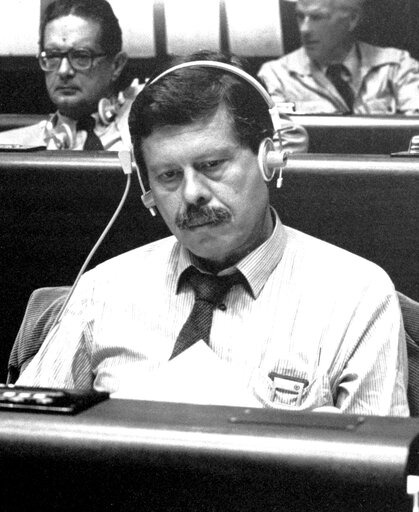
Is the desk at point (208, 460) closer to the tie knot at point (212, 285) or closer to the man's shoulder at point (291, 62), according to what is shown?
the tie knot at point (212, 285)

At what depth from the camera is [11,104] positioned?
5.16 meters

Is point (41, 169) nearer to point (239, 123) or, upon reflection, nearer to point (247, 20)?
point (239, 123)

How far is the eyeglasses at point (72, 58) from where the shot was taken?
359cm

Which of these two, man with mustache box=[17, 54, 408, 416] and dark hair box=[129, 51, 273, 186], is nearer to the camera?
man with mustache box=[17, 54, 408, 416]

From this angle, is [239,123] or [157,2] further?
[157,2]

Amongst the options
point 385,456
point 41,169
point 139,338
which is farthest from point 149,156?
point 385,456

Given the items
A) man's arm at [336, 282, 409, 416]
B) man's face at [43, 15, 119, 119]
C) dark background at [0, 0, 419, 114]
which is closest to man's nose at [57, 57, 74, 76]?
man's face at [43, 15, 119, 119]

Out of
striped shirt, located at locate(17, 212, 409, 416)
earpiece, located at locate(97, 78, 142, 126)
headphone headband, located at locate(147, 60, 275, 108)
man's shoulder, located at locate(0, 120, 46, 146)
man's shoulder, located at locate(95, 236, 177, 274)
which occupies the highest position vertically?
headphone headband, located at locate(147, 60, 275, 108)

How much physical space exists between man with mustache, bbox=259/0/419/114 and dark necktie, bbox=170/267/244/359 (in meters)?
3.50

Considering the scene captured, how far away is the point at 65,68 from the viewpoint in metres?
3.58

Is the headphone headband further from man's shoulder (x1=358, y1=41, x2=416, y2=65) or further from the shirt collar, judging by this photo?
man's shoulder (x1=358, y1=41, x2=416, y2=65)

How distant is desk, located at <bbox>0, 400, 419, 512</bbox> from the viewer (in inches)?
27.2

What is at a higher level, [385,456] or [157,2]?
[157,2]

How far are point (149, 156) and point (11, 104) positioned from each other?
12.4ft
